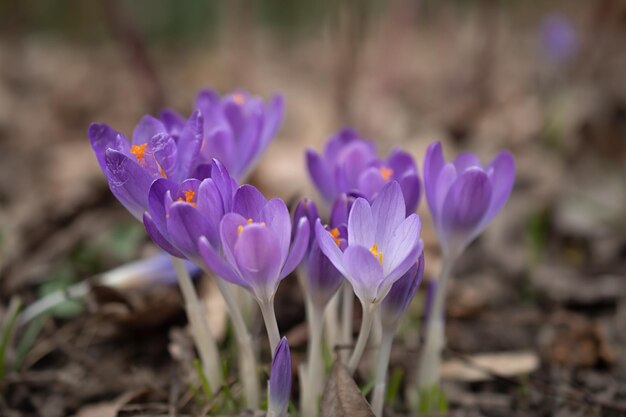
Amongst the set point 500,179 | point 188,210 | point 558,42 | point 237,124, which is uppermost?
point 558,42

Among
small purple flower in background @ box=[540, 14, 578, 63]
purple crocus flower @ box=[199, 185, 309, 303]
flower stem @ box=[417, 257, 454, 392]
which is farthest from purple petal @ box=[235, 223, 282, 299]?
small purple flower in background @ box=[540, 14, 578, 63]

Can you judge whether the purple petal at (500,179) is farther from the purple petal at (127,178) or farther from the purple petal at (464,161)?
the purple petal at (127,178)

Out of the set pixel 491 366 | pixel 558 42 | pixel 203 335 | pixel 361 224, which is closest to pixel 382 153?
pixel 558 42

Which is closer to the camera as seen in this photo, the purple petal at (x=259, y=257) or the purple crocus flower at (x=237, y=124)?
the purple petal at (x=259, y=257)

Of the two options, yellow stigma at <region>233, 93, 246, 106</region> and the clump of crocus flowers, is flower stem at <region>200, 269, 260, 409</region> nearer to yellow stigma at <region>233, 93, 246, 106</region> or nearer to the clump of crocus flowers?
the clump of crocus flowers

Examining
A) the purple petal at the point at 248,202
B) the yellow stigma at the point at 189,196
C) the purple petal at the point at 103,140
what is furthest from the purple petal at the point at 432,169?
the purple petal at the point at 103,140

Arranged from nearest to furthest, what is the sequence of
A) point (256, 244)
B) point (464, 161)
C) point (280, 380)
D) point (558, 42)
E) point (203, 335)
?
point (256, 244) < point (280, 380) < point (203, 335) < point (464, 161) < point (558, 42)

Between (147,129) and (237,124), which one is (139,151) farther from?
(237,124)
